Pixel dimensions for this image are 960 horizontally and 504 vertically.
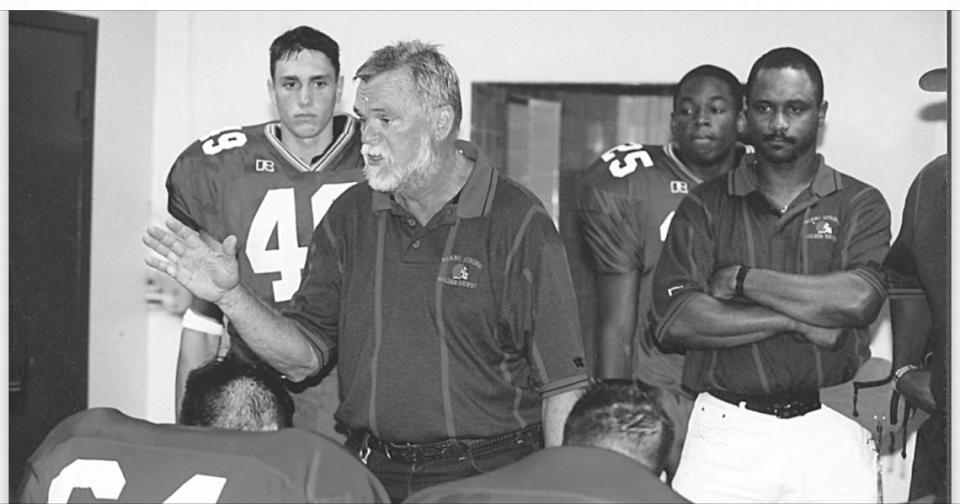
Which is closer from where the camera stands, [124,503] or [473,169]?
[124,503]

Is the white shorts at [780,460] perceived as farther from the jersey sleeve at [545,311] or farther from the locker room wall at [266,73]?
the locker room wall at [266,73]

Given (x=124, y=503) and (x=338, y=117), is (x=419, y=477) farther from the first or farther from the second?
(x=338, y=117)

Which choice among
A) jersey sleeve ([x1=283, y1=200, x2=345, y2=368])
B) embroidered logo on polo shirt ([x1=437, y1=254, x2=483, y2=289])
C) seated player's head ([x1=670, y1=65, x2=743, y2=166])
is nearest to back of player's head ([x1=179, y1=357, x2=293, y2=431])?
jersey sleeve ([x1=283, y1=200, x2=345, y2=368])

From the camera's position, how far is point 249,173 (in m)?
2.84

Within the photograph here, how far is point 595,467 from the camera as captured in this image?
162 centimetres

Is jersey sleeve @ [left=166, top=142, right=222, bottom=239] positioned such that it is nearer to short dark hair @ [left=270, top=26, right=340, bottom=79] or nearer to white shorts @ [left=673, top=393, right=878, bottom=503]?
short dark hair @ [left=270, top=26, right=340, bottom=79]

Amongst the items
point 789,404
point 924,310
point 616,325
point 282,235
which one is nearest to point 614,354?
point 616,325

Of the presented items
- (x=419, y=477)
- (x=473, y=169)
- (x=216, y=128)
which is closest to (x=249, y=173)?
(x=216, y=128)

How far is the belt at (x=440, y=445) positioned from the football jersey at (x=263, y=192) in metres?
0.50

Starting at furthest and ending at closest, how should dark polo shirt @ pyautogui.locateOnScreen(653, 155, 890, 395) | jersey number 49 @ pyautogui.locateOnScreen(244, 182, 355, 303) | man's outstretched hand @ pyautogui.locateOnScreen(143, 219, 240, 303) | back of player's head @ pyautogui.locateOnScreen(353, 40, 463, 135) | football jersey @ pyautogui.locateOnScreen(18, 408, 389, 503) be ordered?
jersey number 49 @ pyautogui.locateOnScreen(244, 182, 355, 303) < dark polo shirt @ pyautogui.locateOnScreen(653, 155, 890, 395) < back of player's head @ pyautogui.locateOnScreen(353, 40, 463, 135) < man's outstretched hand @ pyautogui.locateOnScreen(143, 219, 240, 303) < football jersey @ pyautogui.locateOnScreen(18, 408, 389, 503)

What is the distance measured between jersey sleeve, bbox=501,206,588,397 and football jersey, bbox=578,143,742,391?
47 centimetres

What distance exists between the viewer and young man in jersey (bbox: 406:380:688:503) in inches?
62.0

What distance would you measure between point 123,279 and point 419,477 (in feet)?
3.37

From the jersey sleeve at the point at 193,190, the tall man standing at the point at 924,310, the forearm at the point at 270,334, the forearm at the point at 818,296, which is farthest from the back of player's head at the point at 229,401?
the tall man standing at the point at 924,310
